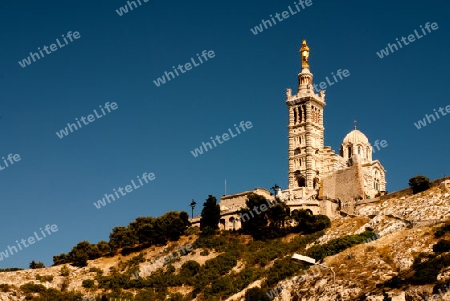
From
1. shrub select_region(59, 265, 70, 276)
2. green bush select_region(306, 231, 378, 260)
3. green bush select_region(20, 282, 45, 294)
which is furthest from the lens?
shrub select_region(59, 265, 70, 276)

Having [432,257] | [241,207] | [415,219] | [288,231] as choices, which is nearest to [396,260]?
[432,257]

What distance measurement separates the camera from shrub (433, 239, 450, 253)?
57.2m

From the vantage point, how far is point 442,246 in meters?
57.6

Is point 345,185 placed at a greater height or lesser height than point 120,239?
lesser

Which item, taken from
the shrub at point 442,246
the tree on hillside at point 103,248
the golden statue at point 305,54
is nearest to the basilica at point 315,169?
the golden statue at point 305,54

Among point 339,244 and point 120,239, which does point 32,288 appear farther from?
point 339,244

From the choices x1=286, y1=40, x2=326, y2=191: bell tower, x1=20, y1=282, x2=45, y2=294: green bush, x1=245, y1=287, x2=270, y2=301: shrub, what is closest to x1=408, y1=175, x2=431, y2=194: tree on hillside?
x1=286, y1=40, x2=326, y2=191: bell tower

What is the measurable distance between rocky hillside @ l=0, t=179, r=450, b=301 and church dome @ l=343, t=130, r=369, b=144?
29320mm

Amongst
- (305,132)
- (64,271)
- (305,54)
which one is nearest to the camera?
(64,271)

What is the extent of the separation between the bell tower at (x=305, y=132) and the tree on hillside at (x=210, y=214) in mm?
15493

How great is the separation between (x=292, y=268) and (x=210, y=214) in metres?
24.5

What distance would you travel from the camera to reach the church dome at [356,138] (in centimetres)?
11519

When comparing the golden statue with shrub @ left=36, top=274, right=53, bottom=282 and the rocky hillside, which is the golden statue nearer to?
the rocky hillside

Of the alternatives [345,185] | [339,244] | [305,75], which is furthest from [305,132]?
[339,244]
